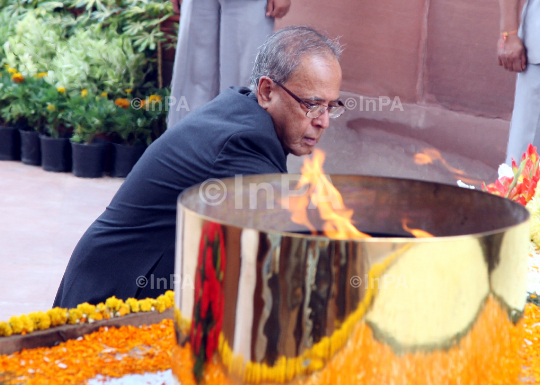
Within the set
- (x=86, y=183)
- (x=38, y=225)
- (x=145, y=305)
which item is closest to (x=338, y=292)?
(x=145, y=305)

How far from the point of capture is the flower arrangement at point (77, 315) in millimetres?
935

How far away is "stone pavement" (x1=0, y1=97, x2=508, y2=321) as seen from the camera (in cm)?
343

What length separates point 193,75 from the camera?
4.17m

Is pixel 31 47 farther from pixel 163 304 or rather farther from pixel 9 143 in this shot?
pixel 163 304

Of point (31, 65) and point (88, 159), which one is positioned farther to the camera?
point (31, 65)

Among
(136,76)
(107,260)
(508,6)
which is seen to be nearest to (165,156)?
(107,260)

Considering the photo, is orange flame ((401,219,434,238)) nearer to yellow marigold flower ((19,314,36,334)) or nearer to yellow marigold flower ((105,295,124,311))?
yellow marigold flower ((105,295,124,311))

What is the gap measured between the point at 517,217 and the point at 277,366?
13.5 inches

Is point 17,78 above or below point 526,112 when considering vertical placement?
below

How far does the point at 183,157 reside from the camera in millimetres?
1561

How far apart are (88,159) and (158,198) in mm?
3885

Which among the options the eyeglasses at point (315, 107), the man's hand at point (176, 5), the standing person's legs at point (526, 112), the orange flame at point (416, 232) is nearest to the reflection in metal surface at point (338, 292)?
the orange flame at point (416, 232)

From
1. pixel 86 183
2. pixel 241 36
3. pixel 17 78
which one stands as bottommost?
pixel 86 183

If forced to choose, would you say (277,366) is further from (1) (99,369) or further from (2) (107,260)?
(2) (107,260)
